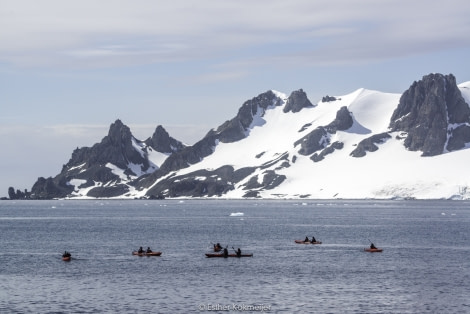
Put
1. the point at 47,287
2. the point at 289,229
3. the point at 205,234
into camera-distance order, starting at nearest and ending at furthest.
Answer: the point at 47,287, the point at 205,234, the point at 289,229

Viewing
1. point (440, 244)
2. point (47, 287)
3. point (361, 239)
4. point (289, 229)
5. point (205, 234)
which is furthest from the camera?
point (289, 229)

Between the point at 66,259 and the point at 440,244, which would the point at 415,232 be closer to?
the point at 440,244

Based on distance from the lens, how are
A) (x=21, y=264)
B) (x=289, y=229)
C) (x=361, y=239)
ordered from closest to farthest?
(x=21, y=264) < (x=361, y=239) < (x=289, y=229)

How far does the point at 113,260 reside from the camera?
121 meters

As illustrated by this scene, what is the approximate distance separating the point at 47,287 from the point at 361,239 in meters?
83.9

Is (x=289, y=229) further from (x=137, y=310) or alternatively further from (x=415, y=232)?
(x=137, y=310)

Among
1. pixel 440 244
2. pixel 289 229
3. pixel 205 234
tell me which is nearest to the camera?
pixel 440 244

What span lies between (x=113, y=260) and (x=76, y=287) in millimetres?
28944

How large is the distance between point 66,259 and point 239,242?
45627 mm

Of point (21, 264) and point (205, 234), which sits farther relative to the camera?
point (205, 234)

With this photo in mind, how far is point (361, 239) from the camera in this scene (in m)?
163

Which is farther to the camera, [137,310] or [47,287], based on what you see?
[47,287]

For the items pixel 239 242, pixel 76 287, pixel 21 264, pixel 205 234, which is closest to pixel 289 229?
pixel 205 234

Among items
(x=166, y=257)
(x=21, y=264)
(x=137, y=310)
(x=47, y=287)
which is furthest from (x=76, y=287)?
(x=166, y=257)
